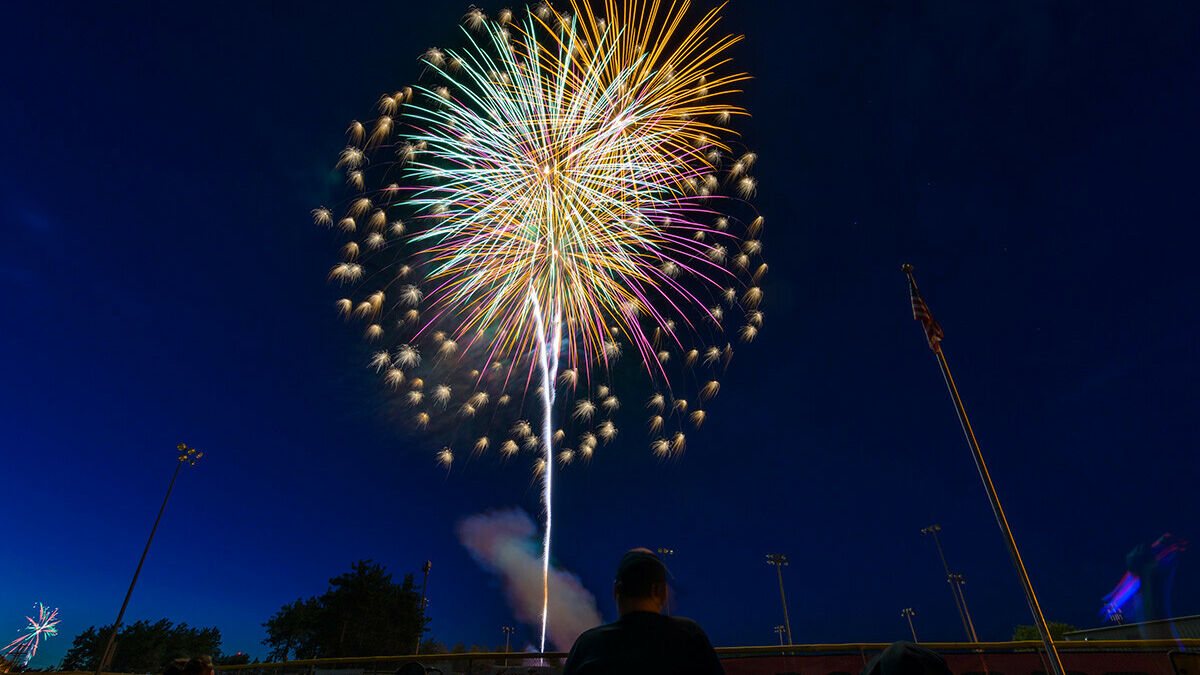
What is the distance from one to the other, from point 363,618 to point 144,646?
3966 cm

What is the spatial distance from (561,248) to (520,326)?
12.3ft

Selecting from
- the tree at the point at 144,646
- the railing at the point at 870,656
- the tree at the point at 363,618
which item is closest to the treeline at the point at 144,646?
the tree at the point at 144,646

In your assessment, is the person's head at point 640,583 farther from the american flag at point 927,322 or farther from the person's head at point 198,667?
the american flag at point 927,322

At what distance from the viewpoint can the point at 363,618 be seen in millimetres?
45125

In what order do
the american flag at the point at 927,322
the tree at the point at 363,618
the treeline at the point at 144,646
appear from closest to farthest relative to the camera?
the american flag at the point at 927,322, the tree at the point at 363,618, the treeline at the point at 144,646

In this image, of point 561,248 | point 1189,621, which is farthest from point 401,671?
point 1189,621

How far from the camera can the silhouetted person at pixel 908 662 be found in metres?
2.00

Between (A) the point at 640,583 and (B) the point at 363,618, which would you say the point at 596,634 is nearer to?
(A) the point at 640,583

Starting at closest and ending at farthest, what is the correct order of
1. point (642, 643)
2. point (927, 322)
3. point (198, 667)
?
point (642, 643) → point (198, 667) → point (927, 322)

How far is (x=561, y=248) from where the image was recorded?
71.9ft

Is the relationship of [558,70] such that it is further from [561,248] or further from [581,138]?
[561,248]

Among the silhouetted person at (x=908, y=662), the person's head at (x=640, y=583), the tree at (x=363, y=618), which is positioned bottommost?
the silhouetted person at (x=908, y=662)

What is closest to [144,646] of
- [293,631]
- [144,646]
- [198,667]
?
[144,646]

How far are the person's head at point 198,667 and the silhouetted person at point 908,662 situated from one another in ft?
18.0
